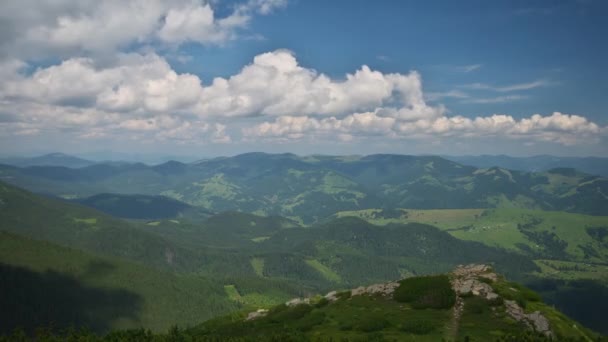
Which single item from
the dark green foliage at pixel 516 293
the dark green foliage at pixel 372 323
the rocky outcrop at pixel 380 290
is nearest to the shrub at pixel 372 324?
the dark green foliage at pixel 372 323

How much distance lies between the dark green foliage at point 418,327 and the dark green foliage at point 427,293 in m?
9.95

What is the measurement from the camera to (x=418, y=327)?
59188 millimetres

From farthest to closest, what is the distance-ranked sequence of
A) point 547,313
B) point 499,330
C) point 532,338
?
point 547,313
point 499,330
point 532,338

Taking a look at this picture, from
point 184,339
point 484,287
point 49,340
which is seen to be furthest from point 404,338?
point 49,340

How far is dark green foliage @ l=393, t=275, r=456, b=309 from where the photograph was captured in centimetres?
7044

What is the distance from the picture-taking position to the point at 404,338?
56.1 meters

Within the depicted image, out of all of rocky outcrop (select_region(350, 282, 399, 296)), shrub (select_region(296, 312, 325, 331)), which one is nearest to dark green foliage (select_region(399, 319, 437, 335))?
shrub (select_region(296, 312, 325, 331))

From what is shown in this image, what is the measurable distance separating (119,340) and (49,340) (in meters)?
21.6

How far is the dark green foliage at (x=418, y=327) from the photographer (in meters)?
58.0

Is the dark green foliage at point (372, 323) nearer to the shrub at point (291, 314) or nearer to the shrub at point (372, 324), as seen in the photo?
the shrub at point (372, 324)

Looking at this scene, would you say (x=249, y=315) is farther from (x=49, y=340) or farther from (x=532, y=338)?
(x=532, y=338)

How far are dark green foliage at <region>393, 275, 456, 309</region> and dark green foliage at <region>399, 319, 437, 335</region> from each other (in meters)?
9.95

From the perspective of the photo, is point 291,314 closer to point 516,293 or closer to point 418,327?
point 418,327

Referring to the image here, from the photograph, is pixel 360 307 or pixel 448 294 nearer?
pixel 448 294
